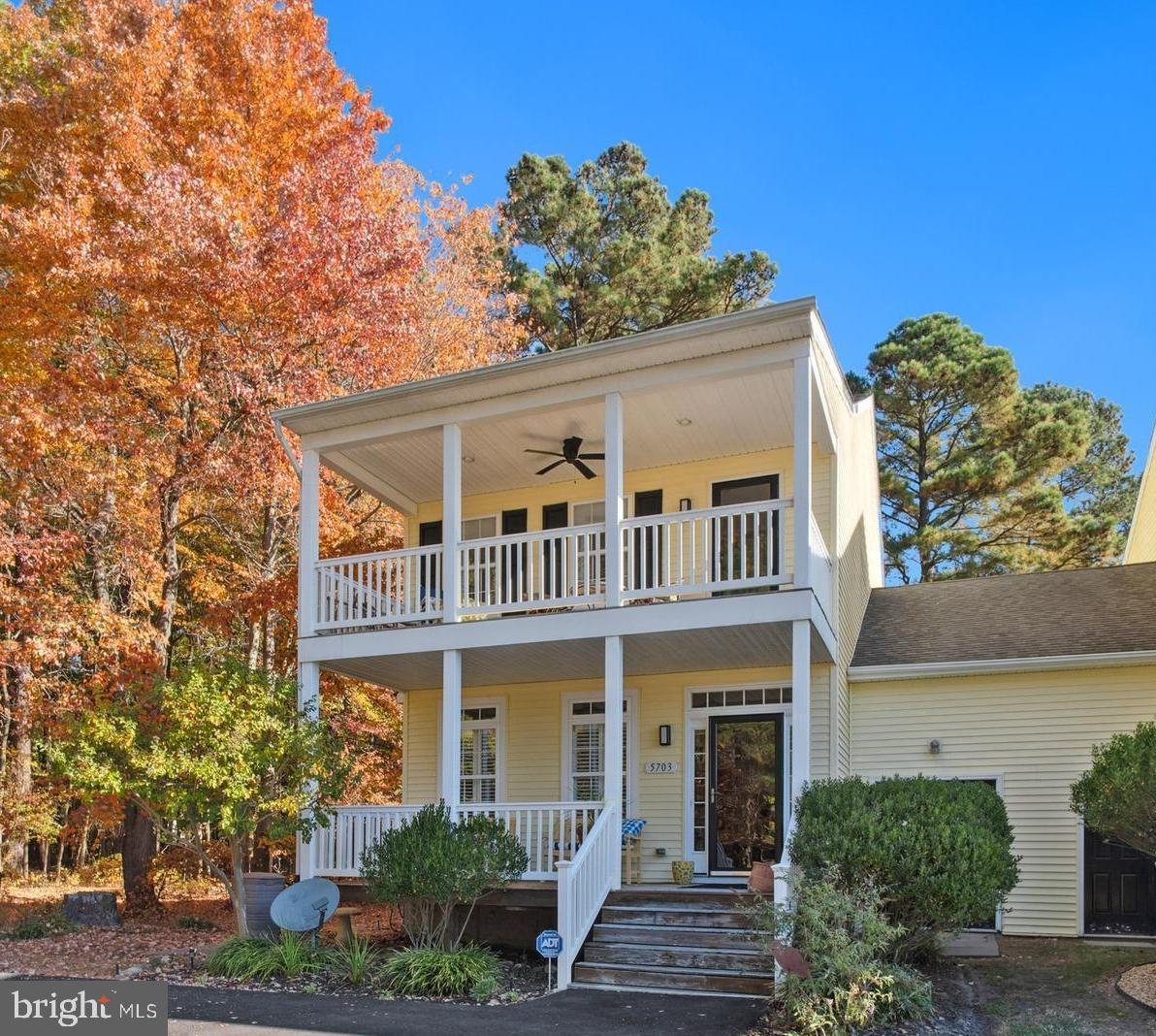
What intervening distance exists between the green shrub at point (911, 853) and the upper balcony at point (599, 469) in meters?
2.16

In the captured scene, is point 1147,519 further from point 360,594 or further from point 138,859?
point 138,859

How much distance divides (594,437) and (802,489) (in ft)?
12.6

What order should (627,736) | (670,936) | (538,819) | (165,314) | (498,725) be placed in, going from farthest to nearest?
1. (165,314)
2. (498,725)
3. (627,736)
4. (538,819)
5. (670,936)

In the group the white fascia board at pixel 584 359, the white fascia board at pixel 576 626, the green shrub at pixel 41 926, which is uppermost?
the white fascia board at pixel 584 359

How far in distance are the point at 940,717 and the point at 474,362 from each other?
11.9 metres

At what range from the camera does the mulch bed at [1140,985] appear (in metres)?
8.63

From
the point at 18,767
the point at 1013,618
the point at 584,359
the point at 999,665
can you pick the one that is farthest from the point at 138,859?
the point at 1013,618

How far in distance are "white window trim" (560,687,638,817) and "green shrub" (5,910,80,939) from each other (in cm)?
658

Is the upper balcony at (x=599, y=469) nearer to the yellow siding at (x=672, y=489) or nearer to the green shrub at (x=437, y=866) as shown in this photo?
the yellow siding at (x=672, y=489)

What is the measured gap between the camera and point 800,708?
32.6 feet

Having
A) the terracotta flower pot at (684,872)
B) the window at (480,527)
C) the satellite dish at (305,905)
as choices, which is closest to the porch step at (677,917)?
the terracotta flower pot at (684,872)

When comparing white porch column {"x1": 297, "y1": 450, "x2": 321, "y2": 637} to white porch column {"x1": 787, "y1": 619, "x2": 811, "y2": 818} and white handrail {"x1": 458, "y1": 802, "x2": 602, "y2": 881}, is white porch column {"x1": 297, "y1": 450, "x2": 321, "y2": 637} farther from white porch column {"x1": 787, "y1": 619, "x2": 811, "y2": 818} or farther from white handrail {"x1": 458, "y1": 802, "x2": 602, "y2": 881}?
white porch column {"x1": 787, "y1": 619, "x2": 811, "y2": 818}

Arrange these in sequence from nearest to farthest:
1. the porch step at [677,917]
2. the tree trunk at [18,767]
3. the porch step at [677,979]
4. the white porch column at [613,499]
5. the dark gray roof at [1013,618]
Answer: the porch step at [677,979] → the porch step at [677,917] → the white porch column at [613,499] → the dark gray roof at [1013,618] → the tree trunk at [18,767]

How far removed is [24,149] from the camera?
17.8 metres
